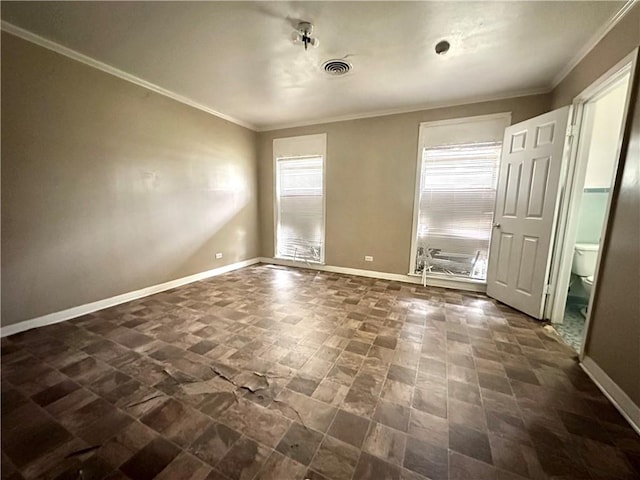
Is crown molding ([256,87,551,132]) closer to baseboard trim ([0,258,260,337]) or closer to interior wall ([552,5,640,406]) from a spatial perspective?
interior wall ([552,5,640,406])

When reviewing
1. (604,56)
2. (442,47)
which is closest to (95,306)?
(442,47)

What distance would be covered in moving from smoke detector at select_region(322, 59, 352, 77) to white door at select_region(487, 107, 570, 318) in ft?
6.91

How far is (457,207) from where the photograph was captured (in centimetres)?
349

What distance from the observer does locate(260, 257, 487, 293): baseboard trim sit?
3.53 metres

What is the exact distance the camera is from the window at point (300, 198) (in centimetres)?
439

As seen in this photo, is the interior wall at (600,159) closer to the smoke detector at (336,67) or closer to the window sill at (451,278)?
the window sill at (451,278)

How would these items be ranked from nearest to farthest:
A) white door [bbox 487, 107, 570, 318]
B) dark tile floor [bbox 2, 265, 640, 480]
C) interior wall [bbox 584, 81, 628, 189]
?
1. dark tile floor [bbox 2, 265, 640, 480]
2. white door [bbox 487, 107, 570, 318]
3. interior wall [bbox 584, 81, 628, 189]

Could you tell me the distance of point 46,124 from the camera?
229 cm

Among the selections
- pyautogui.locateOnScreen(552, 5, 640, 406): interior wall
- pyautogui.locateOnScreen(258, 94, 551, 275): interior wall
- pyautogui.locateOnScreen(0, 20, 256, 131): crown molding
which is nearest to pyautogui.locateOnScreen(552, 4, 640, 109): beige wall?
pyautogui.locateOnScreen(552, 5, 640, 406): interior wall

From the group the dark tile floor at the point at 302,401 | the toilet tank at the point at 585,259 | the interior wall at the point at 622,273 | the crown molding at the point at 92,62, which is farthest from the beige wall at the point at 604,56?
the crown molding at the point at 92,62

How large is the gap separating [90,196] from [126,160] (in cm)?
57

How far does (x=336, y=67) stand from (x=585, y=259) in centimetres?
357

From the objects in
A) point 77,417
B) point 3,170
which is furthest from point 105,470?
point 3,170

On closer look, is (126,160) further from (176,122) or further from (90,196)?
(176,122)
